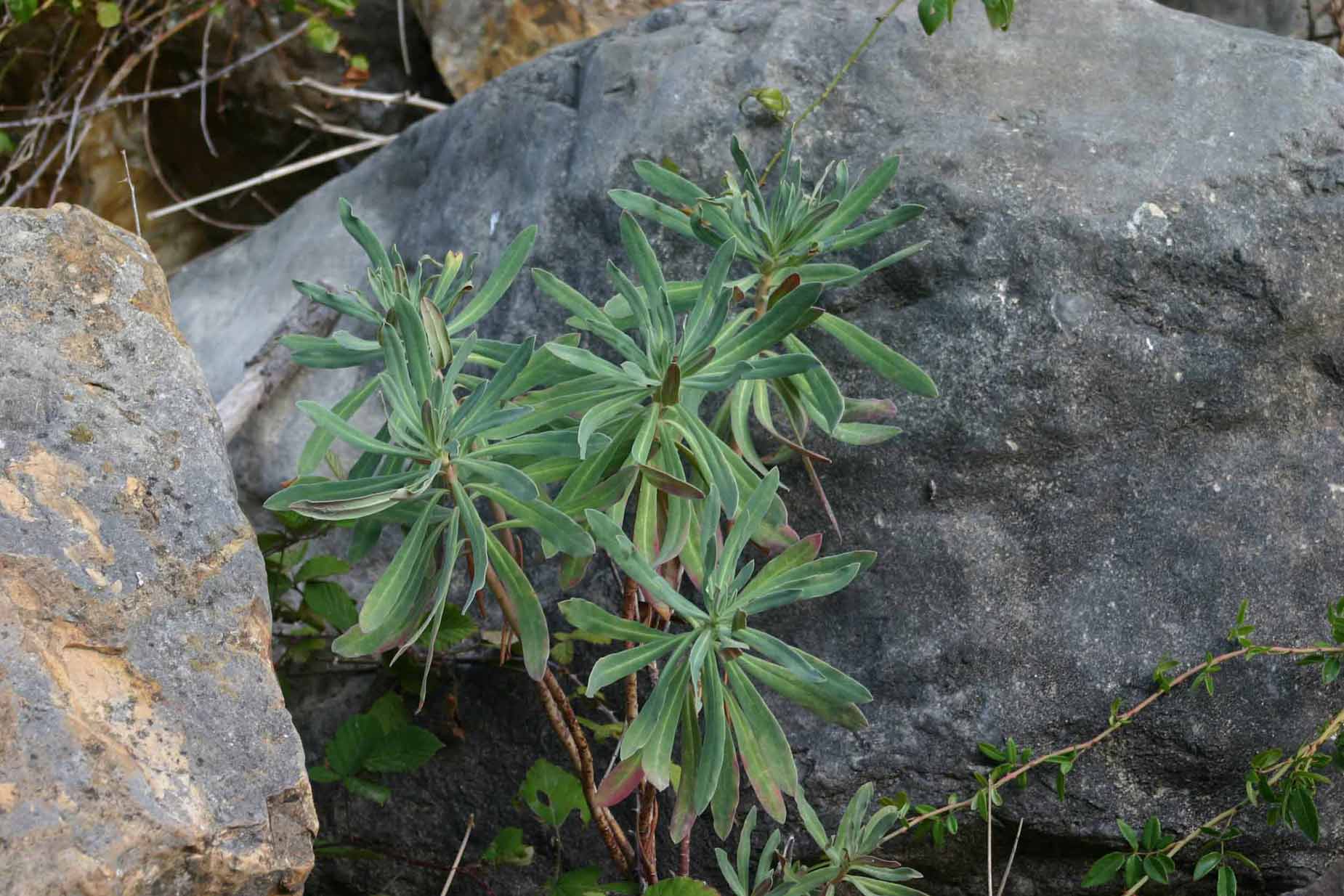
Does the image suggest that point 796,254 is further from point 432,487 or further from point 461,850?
point 461,850

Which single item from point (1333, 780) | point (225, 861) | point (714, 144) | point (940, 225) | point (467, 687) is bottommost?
point (1333, 780)

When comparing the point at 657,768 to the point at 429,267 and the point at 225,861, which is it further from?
the point at 429,267

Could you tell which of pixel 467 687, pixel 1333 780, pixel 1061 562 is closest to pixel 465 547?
pixel 467 687

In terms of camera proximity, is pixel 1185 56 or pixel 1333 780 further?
pixel 1185 56

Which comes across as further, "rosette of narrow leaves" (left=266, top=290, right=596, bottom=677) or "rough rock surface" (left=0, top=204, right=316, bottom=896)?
"rosette of narrow leaves" (left=266, top=290, right=596, bottom=677)

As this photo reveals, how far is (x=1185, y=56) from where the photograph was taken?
2486 millimetres

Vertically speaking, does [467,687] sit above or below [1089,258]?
below

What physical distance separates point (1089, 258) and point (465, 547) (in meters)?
1.30

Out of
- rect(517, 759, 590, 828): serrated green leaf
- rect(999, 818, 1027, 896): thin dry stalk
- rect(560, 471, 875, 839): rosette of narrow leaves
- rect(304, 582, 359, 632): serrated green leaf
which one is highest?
rect(560, 471, 875, 839): rosette of narrow leaves

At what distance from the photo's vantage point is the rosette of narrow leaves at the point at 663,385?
5.33ft

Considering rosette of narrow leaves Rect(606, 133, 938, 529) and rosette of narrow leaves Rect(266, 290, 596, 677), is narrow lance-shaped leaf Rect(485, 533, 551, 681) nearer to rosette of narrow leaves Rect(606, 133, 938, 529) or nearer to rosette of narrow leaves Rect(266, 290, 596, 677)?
rosette of narrow leaves Rect(266, 290, 596, 677)

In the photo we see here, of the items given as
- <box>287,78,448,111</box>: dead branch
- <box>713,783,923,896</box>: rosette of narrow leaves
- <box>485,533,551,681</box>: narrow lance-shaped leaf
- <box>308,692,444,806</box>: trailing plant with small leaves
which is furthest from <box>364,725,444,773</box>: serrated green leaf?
<box>287,78,448,111</box>: dead branch

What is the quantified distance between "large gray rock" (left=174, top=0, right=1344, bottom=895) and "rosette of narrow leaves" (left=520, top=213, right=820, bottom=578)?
0.56 meters

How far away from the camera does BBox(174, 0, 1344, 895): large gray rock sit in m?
2.16
